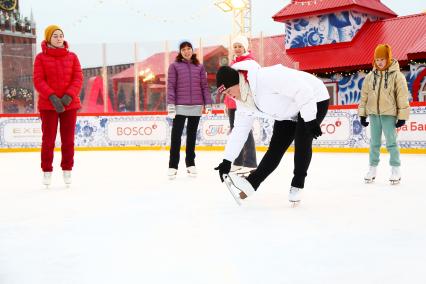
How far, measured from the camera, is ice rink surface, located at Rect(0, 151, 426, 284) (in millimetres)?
1791

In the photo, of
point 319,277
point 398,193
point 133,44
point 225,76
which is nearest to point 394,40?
point 133,44

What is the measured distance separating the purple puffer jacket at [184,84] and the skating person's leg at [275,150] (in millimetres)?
1735

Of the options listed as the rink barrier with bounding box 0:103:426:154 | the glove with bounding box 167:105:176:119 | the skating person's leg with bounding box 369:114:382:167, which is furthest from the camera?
the rink barrier with bounding box 0:103:426:154

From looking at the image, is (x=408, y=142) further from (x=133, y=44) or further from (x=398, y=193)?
(x=133, y=44)

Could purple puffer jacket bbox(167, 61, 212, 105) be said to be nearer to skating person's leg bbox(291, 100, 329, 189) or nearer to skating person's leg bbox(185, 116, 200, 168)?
skating person's leg bbox(185, 116, 200, 168)

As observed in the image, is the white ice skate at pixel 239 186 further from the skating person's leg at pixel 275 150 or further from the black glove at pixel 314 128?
the black glove at pixel 314 128

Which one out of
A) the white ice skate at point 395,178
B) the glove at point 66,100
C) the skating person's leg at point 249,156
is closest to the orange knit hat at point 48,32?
the glove at point 66,100

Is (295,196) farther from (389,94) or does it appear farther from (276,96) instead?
(389,94)

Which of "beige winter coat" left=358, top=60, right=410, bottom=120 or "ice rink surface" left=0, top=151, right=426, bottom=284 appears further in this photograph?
"beige winter coat" left=358, top=60, right=410, bottom=120

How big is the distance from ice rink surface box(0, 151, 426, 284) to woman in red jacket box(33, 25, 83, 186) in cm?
45

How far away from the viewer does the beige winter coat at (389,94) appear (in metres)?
3.99

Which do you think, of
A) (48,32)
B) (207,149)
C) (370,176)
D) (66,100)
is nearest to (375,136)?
(370,176)

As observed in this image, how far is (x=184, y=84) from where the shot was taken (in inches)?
189

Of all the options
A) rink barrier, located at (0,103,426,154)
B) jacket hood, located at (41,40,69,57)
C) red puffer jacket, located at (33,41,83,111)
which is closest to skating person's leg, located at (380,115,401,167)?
red puffer jacket, located at (33,41,83,111)
